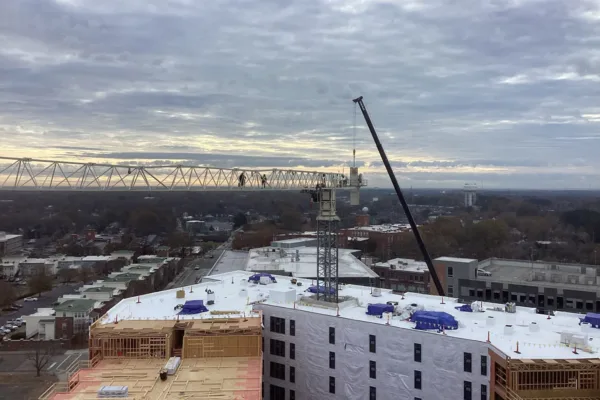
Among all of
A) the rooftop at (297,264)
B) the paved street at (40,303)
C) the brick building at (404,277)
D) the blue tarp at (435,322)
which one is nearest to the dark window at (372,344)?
the blue tarp at (435,322)

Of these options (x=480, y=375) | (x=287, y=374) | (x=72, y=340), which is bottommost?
(x=72, y=340)

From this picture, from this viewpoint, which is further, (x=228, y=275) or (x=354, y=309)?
(x=228, y=275)

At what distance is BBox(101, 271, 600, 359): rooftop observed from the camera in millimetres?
20531

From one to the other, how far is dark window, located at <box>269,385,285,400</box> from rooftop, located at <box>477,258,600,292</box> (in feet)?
92.7

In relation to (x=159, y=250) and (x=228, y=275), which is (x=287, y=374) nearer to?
(x=228, y=275)

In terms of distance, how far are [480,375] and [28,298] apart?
63.7 meters

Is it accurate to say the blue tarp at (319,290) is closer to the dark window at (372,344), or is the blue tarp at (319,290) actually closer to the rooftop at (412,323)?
the rooftop at (412,323)

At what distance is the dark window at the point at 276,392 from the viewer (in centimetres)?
2636

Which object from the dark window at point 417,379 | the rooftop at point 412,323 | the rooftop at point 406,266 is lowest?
the rooftop at point 406,266

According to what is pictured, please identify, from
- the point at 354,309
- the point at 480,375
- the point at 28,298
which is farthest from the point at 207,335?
the point at 28,298

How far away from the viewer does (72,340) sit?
45.9 m

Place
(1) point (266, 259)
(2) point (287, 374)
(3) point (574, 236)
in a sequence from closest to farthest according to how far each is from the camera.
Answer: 1. (2) point (287, 374)
2. (1) point (266, 259)
3. (3) point (574, 236)

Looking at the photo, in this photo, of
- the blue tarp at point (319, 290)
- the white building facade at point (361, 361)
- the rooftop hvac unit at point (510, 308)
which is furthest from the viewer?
the blue tarp at point (319, 290)

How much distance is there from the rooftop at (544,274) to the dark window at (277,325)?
2813cm
